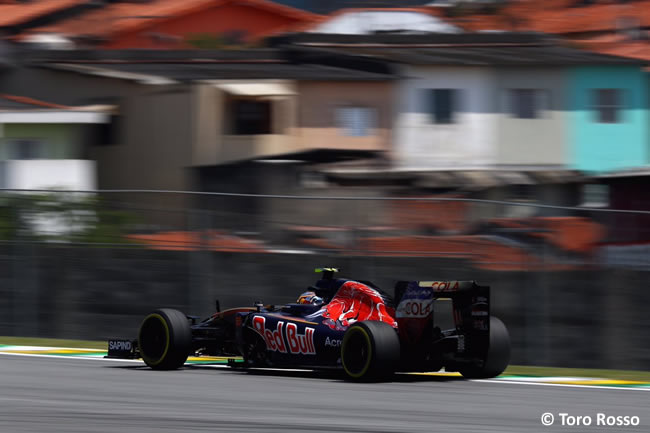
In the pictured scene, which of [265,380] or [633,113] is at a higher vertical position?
[633,113]

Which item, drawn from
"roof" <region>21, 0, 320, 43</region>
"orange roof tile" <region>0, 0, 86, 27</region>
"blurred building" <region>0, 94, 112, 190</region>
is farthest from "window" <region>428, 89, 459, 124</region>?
"orange roof tile" <region>0, 0, 86, 27</region>

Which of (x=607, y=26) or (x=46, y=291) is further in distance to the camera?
(x=607, y=26)

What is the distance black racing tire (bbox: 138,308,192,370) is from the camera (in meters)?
10.9

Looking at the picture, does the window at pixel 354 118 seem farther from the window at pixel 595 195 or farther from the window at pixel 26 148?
the window at pixel 26 148

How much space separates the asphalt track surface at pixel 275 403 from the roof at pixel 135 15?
123 feet

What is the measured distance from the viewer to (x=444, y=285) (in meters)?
10.0

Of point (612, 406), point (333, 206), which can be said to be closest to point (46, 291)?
point (333, 206)

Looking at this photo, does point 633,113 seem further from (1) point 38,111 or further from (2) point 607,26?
(1) point 38,111

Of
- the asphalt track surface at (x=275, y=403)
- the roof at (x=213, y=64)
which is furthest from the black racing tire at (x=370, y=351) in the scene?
the roof at (x=213, y=64)

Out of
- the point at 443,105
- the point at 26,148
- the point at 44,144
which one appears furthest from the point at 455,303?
the point at 443,105

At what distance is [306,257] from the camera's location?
15008mm

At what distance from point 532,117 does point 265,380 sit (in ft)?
93.7

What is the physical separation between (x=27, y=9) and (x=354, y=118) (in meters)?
17.6

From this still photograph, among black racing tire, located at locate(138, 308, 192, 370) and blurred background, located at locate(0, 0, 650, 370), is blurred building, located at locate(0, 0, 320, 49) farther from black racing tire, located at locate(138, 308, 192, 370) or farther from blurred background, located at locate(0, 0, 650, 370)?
black racing tire, located at locate(138, 308, 192, 370)
